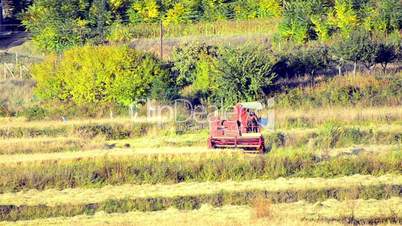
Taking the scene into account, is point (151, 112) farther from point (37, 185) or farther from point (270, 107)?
point (37, 185)

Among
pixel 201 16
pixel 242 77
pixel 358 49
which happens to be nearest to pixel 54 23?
pixel 201 16

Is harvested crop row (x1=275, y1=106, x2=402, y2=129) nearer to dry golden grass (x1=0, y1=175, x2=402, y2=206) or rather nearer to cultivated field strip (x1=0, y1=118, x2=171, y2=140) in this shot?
cultivated field strip (x1=0, y1=118, x2=171, y2=140)

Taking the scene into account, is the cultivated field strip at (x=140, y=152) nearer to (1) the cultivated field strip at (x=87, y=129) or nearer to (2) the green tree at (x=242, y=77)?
(1) the cultivated field strip at (x=87, y=129)

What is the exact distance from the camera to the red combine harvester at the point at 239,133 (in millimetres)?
18406

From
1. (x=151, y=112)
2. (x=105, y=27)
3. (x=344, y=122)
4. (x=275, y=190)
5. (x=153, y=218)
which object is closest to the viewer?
(x=153, y=218)

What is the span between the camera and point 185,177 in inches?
628

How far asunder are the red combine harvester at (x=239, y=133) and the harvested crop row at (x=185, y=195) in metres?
2.74

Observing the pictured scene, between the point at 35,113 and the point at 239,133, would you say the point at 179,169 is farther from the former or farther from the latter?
the point at 35,113

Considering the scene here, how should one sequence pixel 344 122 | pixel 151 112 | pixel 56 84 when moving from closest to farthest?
pixel 344 122 → pixel 151 112 → pixel 56 84

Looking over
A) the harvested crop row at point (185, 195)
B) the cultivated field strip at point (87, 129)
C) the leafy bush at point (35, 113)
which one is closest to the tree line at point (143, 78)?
the leafy bush at point (35, 113)

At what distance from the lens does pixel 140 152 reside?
1866 cm

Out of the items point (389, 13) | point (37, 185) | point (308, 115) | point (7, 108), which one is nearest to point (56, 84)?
point (7, 108)

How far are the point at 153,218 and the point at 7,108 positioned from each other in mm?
14489

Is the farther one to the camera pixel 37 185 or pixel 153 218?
pixel 37 185
